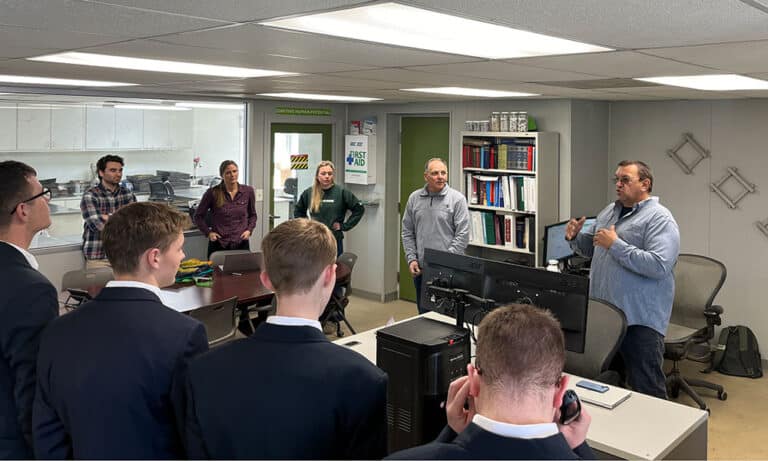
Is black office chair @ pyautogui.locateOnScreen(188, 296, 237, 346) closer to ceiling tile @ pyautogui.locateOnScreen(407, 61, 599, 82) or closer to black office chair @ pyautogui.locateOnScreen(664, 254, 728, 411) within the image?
ceiling tile @ pyautogui.locateOnScreen(407, 61, 599, 82)

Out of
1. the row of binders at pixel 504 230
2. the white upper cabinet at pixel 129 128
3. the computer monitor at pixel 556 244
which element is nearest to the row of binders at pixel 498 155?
the row of binders at pixel 504 230

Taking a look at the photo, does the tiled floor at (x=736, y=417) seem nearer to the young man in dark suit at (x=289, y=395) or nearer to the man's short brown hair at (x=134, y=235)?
the young man in dark suit at (x=289, y=395)

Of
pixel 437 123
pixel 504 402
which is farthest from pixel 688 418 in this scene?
pixel 437 123

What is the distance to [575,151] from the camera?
20.8 feet

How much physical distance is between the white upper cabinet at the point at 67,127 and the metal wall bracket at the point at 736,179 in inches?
232

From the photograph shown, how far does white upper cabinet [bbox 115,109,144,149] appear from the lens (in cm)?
683

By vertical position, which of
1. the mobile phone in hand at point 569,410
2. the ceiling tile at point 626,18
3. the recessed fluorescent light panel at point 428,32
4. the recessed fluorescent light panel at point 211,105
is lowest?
the mobile phone in hand at point 569,410

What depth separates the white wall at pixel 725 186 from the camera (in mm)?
5832

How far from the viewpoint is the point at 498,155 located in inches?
257

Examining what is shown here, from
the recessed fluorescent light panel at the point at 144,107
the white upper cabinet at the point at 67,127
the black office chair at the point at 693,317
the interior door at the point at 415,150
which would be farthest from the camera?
the interior door at the point at 415,150

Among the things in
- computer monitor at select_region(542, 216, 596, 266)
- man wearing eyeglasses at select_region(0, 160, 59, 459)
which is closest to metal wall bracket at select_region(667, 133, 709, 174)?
computer monitor at select_region(542, 216, 596, 266)

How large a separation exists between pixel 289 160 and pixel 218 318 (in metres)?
3.87

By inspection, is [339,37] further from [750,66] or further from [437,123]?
[437,123]

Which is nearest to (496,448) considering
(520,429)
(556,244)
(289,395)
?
(520,429)
